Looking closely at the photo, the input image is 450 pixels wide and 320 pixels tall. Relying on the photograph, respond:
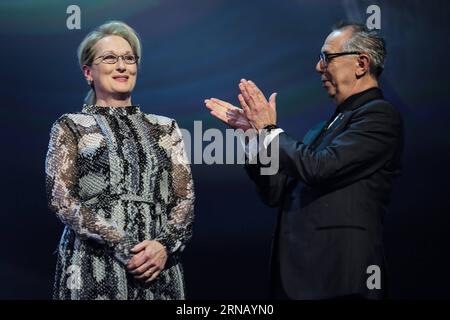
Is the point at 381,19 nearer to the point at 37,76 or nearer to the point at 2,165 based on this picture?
the point at 37,76

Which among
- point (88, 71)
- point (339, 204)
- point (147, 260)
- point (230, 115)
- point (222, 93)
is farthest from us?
point (222, 93)

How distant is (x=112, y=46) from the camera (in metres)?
2.48

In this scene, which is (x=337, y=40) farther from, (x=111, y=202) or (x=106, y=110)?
(x=111, y=202)

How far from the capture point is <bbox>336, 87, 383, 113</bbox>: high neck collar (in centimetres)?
252

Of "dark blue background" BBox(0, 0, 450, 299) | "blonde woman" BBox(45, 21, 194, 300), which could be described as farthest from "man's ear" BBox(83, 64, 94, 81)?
"dark blue background" BBox(0, 0, 450, 299)

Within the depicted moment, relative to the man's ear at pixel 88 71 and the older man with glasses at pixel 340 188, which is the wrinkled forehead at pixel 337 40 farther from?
the man's ear at pixel 88 71

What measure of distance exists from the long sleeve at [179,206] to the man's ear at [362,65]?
2.09 ft

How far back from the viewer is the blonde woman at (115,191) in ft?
7.54

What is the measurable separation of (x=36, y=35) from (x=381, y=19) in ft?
4.78

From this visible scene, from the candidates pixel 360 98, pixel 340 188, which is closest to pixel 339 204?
pixel 340 188

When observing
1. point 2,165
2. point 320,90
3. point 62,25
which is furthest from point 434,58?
point 2,165

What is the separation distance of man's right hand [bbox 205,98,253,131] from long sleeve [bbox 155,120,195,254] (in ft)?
0.67

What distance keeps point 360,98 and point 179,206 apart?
2.26 feet

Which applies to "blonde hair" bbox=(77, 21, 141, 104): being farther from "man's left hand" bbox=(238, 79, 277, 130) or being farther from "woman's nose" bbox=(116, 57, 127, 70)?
"man's left hand" bbox=(238, 79, 277, 130)
